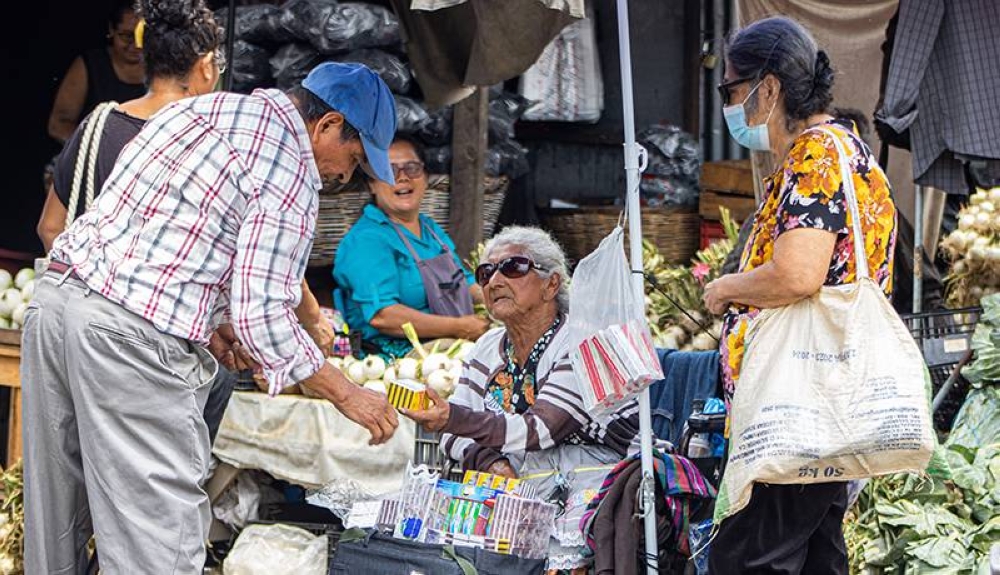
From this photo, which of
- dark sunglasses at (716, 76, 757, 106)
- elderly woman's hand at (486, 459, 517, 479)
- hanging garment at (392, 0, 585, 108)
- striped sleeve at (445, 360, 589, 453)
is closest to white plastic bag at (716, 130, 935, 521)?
dark sunglasses at (716, 76, 757, 106)

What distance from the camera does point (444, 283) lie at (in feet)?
20.3

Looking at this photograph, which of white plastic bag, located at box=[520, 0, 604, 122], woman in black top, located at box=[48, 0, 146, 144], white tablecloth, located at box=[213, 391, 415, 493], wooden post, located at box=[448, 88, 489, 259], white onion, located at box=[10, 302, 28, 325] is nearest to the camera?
white tablecloth, located at box=[213, 391, 415, 493]

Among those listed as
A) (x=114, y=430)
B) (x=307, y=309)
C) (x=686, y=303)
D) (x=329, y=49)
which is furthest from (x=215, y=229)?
(x=686, y=303)

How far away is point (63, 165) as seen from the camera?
4.49 metres

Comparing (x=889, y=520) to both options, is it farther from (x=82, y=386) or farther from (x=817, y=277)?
(x=82, y=386)

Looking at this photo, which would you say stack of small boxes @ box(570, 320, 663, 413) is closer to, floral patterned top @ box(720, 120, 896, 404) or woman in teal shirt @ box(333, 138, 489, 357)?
floral patterned top @ box(720, 120, 896, 404)

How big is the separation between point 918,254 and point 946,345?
3.65 feet

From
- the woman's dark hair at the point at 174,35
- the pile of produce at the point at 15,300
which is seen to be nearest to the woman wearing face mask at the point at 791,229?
the woman's dark hair at the point at 174,35

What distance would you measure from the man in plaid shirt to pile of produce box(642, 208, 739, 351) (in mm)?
2726

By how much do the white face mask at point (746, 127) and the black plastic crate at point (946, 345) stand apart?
59.8 inches

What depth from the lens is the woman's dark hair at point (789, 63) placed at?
12.1 feet

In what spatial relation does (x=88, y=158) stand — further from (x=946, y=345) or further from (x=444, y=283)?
(x=946, y=345)

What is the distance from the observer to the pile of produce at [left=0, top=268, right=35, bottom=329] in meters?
5.86

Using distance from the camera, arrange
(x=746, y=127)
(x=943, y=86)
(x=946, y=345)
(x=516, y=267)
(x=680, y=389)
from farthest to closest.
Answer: (x=943, y=86) → (x=946, y=345) → (x=680, y=389) → (x=516, y=267) → (x=746, y=127)
